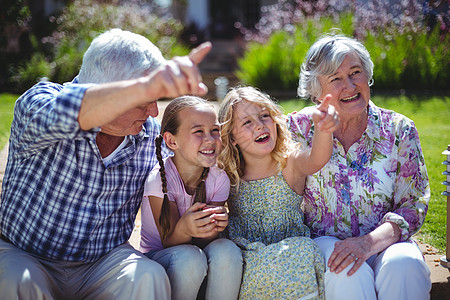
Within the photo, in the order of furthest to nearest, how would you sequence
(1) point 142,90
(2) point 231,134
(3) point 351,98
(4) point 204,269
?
(2) point 231,134, (3) point 351,98, (4) point 204,269, (1) point 142,90

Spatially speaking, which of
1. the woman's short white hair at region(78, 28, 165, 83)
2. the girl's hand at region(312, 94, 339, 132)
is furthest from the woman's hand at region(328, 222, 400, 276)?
the woman's short white hair at region(78, 28, 165, 83)

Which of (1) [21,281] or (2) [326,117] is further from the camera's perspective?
(2) [326,117]

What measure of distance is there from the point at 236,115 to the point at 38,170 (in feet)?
3.65

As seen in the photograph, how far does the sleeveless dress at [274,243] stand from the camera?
2361mm

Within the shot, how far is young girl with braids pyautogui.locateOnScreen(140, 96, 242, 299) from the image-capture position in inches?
90.9

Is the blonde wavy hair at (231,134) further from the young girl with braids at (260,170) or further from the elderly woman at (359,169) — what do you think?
the elderly woman at (359,169)

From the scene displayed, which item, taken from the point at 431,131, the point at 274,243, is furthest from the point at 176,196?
the point at 431,131

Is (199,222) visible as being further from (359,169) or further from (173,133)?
(359,169)

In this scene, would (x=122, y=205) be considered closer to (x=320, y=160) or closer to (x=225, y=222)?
(x=225, y=222)

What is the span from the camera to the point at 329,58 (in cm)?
267

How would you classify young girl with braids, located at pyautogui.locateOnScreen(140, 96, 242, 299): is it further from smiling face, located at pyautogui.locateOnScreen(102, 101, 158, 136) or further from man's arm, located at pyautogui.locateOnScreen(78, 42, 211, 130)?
man's arm, located at pyautogui.locateOnScreen(78, 42, 211, 130)

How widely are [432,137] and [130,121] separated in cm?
417

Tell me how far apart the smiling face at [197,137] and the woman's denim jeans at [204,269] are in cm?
49

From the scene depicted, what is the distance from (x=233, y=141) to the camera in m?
2.76
